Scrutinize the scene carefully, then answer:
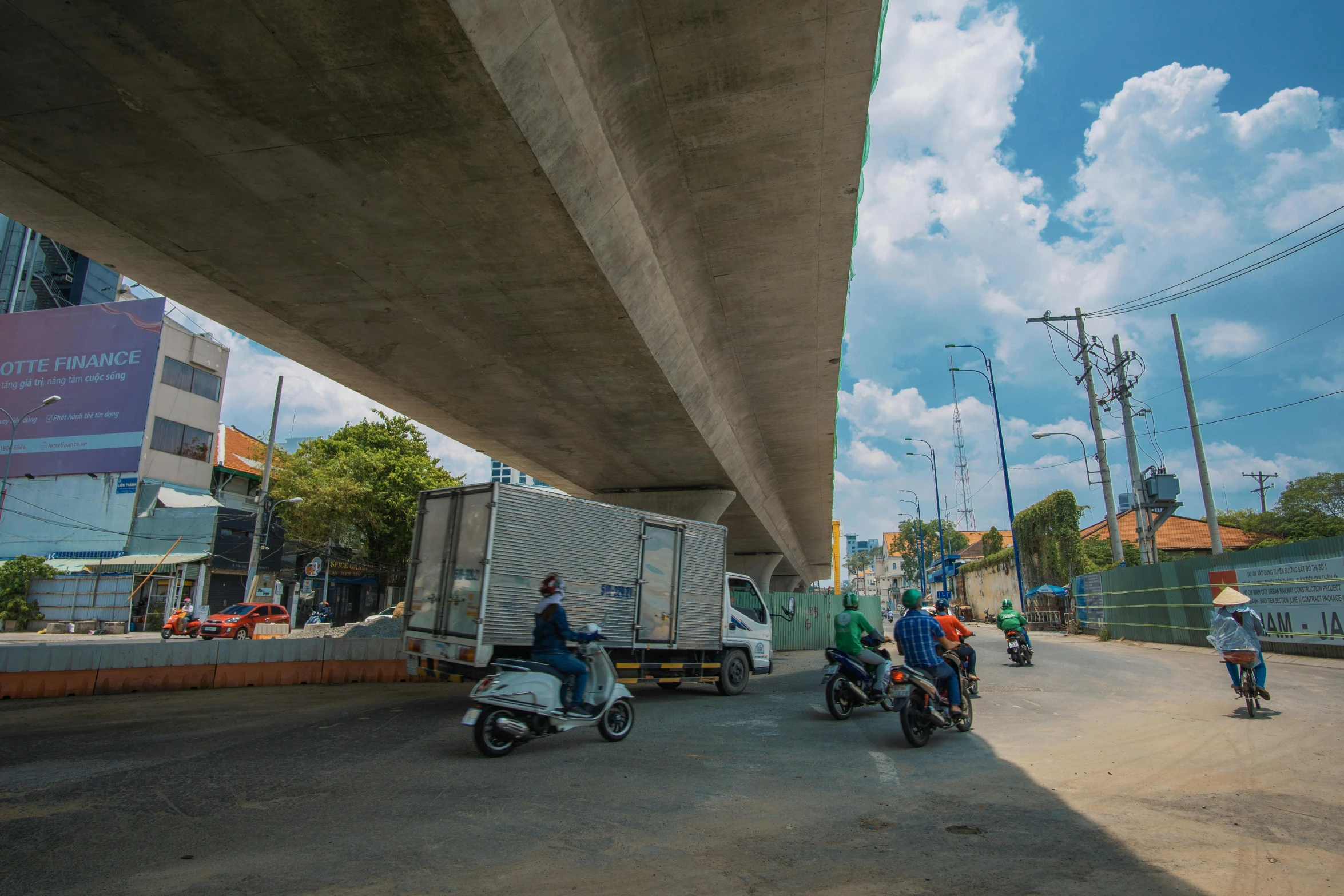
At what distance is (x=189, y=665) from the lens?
11.9 m

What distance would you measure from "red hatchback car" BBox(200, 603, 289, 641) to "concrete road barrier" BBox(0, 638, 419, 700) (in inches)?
527

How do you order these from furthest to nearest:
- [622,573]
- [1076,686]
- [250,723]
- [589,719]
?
[1076,686] → [622,573] → [250,723] → [589,719]

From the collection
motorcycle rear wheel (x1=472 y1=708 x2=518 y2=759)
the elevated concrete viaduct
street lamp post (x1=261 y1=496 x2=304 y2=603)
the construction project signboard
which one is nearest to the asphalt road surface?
motorcycle rear wheel (x1=472 y1=708 x2=518 y2=759)

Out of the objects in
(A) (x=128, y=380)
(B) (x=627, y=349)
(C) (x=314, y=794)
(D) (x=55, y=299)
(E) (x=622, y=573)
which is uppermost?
(D) (x=55, y=299)

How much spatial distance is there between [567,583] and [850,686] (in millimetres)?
3925

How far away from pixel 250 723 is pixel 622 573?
16.3 ft

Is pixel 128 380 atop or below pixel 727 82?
atop

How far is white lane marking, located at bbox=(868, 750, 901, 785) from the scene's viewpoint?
614 cm

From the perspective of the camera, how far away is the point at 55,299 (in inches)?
1911

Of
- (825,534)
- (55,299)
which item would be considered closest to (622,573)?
(825,534)

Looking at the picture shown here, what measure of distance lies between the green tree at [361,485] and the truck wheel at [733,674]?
25672 millimetres

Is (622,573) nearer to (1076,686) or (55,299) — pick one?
(1076,686)

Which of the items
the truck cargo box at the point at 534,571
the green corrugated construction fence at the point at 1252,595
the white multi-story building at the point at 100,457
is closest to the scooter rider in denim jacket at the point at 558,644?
the truck cargo box at the point at 534,571

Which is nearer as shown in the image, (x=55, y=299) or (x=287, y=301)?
(x=287, y=301)
